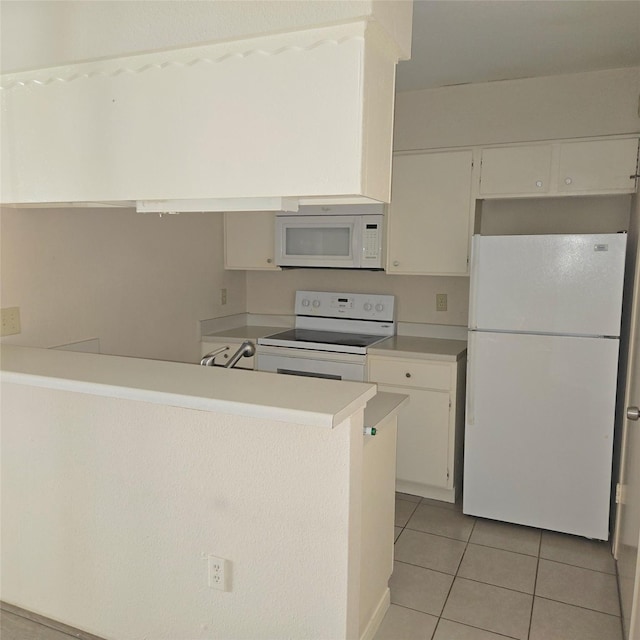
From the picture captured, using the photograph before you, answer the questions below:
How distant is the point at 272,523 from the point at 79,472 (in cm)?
75

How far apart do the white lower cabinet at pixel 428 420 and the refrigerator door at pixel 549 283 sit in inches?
17.3

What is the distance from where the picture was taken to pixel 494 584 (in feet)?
7.92

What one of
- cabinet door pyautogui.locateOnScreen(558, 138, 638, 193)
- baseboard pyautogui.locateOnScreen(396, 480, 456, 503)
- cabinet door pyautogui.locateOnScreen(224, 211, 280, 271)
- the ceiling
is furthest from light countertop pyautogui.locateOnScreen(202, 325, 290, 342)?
cabinet door pyautogui.locateOnScreen(558, 138, 638, 193)

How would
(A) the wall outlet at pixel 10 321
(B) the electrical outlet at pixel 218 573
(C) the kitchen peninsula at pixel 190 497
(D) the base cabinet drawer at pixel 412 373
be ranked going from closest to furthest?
1. (C) the kitchen peninsula at pixel 190 497
2. (B) the electrical outlet at pixel 218 573
3. (A) the wall outlet at pixel 10 321
4. (D) the base cabinet drawer at pixel 412 373

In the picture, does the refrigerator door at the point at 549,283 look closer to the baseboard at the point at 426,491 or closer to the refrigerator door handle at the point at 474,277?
the refrigerator door handle at the point at 474,277

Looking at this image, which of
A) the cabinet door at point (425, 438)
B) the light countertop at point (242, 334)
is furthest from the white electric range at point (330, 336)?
the cabinet door at point (425, 438)

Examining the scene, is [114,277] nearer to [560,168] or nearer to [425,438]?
[425,438]

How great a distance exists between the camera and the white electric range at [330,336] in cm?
333

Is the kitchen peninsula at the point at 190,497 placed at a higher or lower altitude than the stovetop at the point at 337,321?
lower

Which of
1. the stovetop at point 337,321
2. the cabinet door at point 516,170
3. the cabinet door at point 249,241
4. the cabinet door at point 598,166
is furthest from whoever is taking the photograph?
the cabinet door at point 249,241

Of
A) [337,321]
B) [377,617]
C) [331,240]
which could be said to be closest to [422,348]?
[337,321]

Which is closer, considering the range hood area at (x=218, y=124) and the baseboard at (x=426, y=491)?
the range hood area at (x=218, y=124)

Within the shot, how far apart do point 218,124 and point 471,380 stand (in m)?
1.98

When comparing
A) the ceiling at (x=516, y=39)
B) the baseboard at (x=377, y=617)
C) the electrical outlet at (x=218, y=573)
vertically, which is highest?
the ceiling at (x=516, y=39)
